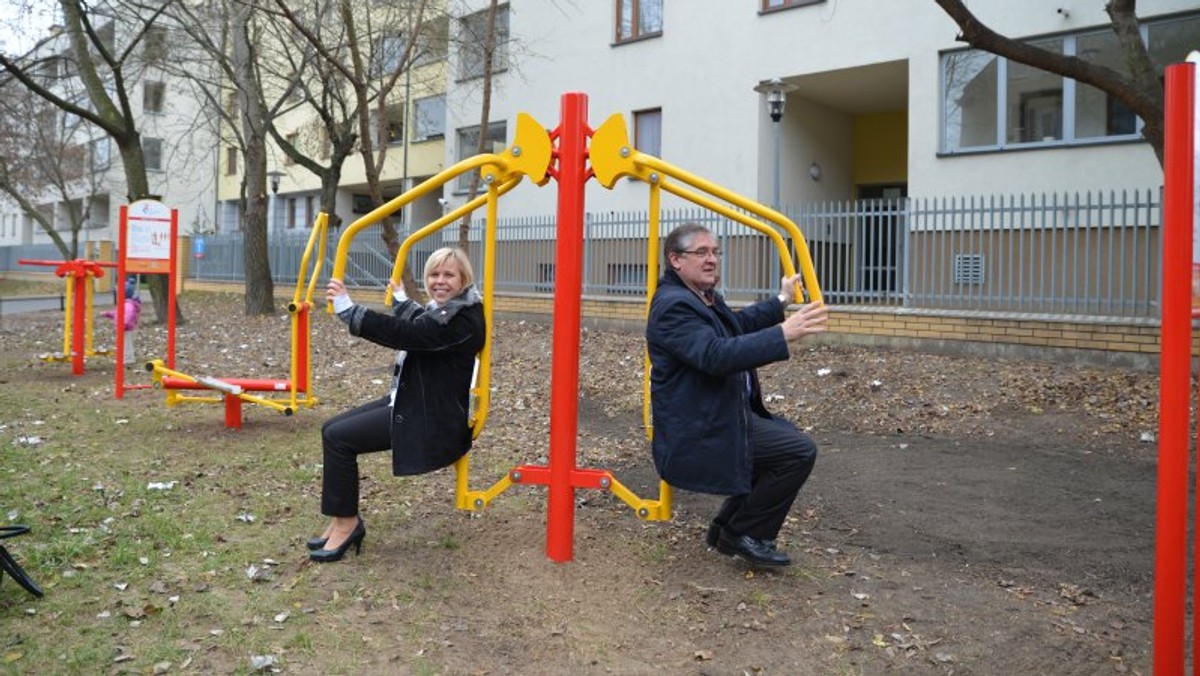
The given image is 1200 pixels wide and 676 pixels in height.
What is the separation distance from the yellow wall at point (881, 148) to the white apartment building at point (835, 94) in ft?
0.09

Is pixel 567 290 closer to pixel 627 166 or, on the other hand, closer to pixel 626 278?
pixel 627 166

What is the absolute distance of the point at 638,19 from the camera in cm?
1898

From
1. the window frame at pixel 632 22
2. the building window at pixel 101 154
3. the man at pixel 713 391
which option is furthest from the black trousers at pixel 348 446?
the building window at pixel 101 154

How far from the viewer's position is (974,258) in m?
12.1

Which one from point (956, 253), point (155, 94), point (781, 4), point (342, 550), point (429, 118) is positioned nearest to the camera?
point (342, 550)

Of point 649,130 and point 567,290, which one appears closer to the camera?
point 567,290

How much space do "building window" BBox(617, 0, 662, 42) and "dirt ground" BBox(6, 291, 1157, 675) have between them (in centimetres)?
1246

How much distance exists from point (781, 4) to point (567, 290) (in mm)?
13751

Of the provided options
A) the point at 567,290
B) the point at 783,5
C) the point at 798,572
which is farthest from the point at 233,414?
the point at 783,5

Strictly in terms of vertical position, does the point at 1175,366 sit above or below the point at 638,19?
below

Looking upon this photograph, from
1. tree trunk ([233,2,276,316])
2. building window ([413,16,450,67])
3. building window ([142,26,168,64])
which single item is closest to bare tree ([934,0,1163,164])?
building window ([413,16,450,67])

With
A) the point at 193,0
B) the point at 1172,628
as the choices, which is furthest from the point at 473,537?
the point at 193,0

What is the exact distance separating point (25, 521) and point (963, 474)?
5512 millimetres

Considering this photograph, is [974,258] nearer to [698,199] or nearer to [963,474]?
[963,474]
